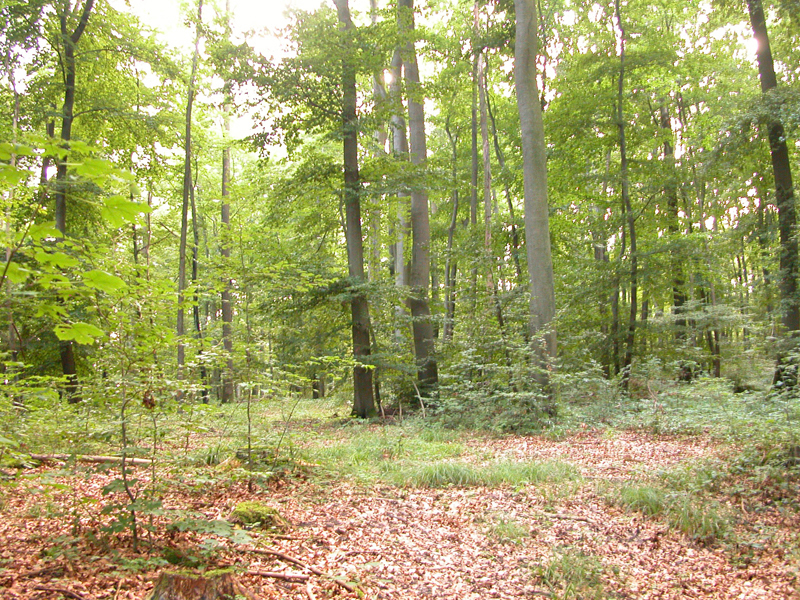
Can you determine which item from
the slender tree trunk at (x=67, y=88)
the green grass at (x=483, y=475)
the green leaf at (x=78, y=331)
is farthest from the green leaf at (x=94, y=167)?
the slender tree trunk at (x=67, y=88)

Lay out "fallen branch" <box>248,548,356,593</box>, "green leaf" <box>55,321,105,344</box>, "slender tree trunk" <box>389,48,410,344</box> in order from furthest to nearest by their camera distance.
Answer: "slender tree trunk" <box>389,48,410,344</box> → "fallen branch" <box>248,548,356,593</box> → "green leaf" <box>55,321,105,344</box>

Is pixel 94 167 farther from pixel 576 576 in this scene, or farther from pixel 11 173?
pixel 576 576

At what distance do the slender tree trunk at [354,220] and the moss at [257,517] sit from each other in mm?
5496

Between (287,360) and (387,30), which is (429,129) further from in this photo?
(287,360)

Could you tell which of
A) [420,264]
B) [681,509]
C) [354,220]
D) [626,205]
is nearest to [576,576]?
[681,509]

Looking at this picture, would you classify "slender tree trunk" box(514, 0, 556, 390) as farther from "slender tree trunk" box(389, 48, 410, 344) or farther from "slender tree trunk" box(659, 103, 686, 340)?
"slender tree trunk" box(659, 103, 686, 340)

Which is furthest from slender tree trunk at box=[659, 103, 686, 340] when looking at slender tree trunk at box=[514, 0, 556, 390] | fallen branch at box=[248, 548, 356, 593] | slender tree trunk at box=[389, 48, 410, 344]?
A: fallen branch at box=[248, 548, 356, 593]

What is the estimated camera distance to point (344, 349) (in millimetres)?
11117

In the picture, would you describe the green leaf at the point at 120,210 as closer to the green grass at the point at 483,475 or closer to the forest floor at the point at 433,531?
the forest floor at the point at 433,531

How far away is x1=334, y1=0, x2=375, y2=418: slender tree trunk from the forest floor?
451 centimetres

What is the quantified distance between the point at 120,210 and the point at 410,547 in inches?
136

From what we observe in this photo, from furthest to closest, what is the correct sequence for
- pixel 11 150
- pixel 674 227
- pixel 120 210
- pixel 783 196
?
pixel 674 227
pixel 783 196
pixel 120 210
pixel 11 150

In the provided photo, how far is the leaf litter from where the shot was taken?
325 cm

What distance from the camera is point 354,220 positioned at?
426 inches
